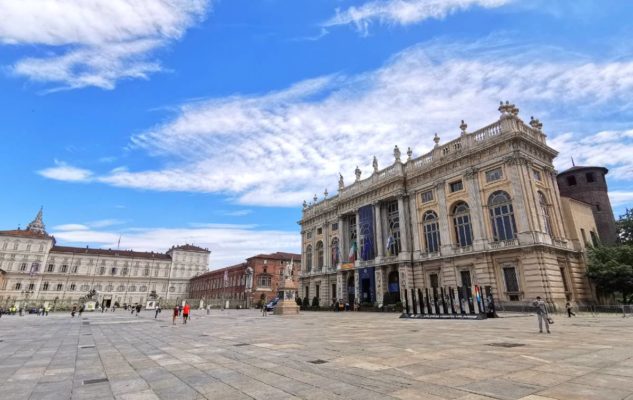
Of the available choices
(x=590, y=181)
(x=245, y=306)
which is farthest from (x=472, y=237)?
(x=245, y=306)

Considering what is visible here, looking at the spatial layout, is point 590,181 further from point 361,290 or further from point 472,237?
point 361,290

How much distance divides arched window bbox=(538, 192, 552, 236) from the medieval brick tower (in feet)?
42.6

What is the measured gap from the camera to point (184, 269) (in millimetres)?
104562

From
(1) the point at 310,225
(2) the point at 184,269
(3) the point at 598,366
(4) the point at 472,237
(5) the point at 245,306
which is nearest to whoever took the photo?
(3) the point at 598,366

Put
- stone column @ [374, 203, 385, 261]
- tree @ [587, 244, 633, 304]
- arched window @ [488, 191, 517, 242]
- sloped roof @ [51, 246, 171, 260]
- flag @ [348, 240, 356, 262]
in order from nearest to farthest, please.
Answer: tree @ [587, 244, 633, 304]
arched window @ [488, 191, 517, 242]
stone column @ [374, 203, 385, 261]
flag @ [348, 240, 356, 262]
sloped roof @ [51, 246, 171, 260]

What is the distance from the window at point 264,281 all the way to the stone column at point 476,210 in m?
49.1

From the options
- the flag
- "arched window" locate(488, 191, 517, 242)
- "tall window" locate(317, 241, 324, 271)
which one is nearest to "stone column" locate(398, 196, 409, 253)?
the flag

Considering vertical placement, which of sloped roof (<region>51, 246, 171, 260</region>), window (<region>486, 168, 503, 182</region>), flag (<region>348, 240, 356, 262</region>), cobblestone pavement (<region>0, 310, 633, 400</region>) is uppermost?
sloped roof (<region>51, 246, 171, 260</region>)

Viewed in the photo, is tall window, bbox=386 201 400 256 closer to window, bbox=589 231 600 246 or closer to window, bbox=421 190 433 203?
window, bbox=421 190 433 203

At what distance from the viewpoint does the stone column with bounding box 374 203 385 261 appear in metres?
40.3

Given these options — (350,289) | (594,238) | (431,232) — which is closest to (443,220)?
(431,232)

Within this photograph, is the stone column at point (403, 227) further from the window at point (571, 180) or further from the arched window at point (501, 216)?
the window at point (571, 180)

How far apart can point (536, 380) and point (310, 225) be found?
173 ft

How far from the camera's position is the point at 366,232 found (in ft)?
141
